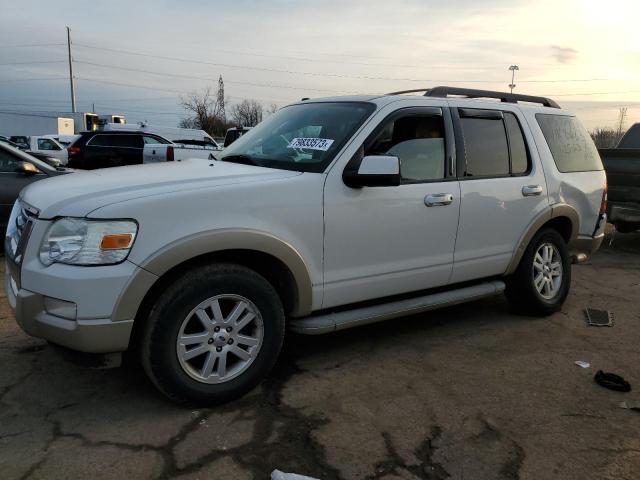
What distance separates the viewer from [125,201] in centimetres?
275

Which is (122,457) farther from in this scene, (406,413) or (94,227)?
(406,413)

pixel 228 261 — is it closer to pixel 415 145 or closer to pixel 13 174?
pixel 415 145

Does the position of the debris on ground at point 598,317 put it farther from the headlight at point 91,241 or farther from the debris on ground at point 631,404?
the headlight at point 91,241

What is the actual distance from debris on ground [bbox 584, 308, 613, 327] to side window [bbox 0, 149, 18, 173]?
674 cm

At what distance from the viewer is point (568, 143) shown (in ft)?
16.6

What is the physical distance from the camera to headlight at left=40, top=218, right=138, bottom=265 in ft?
8.77

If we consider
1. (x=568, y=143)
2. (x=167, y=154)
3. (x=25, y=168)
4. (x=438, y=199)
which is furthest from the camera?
(x=25, y=168)

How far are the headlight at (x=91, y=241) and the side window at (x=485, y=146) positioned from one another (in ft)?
8.45

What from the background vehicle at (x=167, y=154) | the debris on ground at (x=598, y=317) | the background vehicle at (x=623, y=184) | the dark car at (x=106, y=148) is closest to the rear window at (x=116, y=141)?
the dark car at (x=106, y=148)

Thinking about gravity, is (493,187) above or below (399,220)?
above

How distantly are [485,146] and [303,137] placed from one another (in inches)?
60.5

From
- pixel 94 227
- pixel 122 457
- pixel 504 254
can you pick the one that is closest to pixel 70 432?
pixel 122 457

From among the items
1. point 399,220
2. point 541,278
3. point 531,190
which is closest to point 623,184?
point 541,278

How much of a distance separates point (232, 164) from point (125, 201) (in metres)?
1.12
